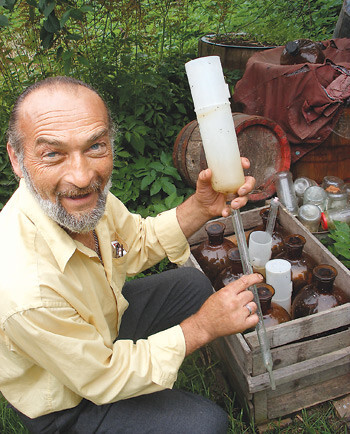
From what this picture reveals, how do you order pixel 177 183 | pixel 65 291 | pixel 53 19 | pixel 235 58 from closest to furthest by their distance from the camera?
pixel 65 291, pixel 53 19, pixel 177 183, pixel 235 58

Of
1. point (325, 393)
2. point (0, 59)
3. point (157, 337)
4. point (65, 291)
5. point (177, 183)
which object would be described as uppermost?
point (0, 59)

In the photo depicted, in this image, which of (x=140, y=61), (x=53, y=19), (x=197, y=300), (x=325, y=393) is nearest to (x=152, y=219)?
(x=197, y=300)

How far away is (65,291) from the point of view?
1547mm

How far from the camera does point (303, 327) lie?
1.89 metres

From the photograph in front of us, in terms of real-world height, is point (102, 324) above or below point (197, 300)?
above

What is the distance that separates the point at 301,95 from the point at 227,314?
2440 mm

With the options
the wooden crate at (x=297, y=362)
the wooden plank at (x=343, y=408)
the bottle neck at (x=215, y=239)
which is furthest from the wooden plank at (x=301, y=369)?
the bottle neck at (x=215, y=239)

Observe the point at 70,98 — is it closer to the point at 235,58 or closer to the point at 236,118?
the point at 236,118

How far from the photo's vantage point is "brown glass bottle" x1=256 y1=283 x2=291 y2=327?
6.15 feet

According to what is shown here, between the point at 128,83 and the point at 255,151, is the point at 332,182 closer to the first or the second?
the point at 255,151

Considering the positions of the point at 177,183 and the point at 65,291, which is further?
the point at 177,183

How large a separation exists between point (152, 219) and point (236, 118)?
59.8 inches

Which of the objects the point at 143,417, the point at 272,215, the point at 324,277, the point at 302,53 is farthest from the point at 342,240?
the point at 302,53

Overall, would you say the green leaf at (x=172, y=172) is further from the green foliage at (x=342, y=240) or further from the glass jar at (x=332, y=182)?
the green foliage at (x=342, y=240)
